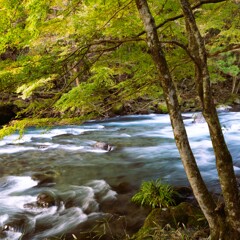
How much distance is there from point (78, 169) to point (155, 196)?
12.3 feet

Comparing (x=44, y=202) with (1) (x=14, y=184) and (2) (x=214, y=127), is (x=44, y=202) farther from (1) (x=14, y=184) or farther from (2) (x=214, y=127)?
(2) (x=214, y=127)

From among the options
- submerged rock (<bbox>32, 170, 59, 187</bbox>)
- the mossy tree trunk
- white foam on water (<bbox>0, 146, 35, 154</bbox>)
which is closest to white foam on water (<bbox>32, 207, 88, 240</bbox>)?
submerged rock (<bbox>32, 170, 59, 187</bbox>)

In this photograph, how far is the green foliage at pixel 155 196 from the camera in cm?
611

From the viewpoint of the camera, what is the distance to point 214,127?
10.3ft

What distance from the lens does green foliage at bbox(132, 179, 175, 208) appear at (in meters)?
6.11

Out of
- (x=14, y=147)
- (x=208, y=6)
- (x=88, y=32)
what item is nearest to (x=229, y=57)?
(x=14, y=147)

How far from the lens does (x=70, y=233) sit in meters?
5.47

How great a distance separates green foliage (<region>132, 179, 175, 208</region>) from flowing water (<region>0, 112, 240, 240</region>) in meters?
0.83

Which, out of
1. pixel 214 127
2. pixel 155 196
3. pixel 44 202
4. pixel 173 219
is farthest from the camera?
pixel 44 202

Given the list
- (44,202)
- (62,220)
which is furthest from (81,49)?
(44,202)

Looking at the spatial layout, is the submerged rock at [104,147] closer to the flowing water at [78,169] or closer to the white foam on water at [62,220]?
the flowing water at [78,169]

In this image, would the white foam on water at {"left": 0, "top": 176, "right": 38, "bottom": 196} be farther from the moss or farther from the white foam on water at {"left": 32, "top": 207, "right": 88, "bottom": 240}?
the moss

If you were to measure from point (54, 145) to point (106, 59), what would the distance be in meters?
9.15

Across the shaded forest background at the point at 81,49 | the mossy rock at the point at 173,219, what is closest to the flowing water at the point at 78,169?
the shaded forest background at the point at 81,49
